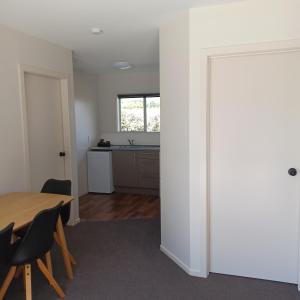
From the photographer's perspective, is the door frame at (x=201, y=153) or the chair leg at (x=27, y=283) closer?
the chair leg at (x=27, y=283)

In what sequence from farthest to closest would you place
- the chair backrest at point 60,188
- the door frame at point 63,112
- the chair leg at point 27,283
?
the door frame at point 63,112 < the chair backrest at point 60,188 < the chair leg at point 27,283

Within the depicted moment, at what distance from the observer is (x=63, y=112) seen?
3957 millimetres

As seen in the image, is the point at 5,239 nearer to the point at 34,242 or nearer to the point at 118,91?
the point at 34,242

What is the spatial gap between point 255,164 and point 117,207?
296cm

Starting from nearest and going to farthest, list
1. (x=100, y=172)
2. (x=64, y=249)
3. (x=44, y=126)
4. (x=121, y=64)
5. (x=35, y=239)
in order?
(x=35, y=239) < (x=64, y=249) < (x=44, y=126) < (x=121, y=64) < (x=100, y=172)

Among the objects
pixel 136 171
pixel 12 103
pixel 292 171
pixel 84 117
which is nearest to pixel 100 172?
pixel 136 171

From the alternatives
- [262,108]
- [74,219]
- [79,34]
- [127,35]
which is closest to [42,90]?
[79,34]

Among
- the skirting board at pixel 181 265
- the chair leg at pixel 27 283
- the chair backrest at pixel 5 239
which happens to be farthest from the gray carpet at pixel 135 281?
the chair backrest at pixel 5 239

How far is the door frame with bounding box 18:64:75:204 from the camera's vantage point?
126 inches

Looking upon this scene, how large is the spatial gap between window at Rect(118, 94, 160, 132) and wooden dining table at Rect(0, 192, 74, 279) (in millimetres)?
3616

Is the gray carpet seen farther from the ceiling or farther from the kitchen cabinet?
the ceiling

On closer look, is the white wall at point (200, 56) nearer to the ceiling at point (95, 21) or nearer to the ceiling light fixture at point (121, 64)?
the ceiling at point (95, 21)

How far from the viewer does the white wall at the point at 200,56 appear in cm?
237

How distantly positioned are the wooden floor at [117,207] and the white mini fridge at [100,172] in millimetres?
158
